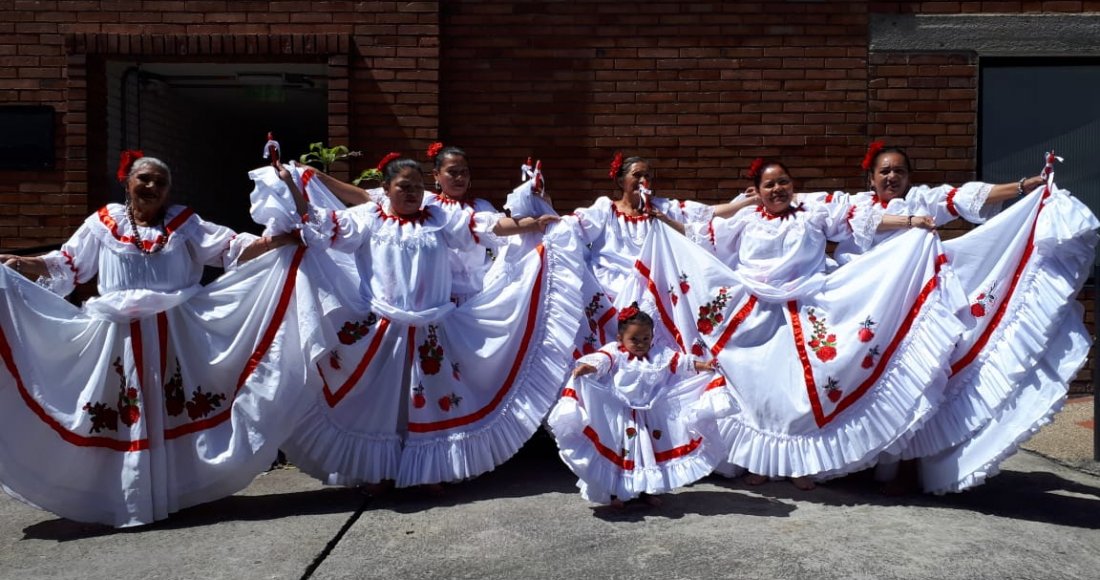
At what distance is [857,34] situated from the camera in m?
7.54

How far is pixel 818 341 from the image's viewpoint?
507 centimetres

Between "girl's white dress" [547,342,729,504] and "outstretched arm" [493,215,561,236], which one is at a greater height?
"outstretched arm" [493,215,561,236]

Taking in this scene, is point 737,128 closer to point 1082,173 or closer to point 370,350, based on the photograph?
point 1082,173

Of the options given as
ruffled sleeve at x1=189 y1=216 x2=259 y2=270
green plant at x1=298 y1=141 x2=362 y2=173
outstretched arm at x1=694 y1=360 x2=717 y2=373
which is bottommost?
outstretched arm at x1=694 y1=360 x2=717 y2=373

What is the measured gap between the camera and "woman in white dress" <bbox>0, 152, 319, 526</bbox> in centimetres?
469

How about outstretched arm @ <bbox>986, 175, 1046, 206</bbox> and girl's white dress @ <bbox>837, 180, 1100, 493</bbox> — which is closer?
girl's white dress @ <bbox>837, 180, 1100, 493</bbox>

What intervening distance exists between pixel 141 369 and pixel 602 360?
7.11 ft

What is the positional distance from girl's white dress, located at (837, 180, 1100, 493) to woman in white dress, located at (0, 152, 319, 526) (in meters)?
3.07

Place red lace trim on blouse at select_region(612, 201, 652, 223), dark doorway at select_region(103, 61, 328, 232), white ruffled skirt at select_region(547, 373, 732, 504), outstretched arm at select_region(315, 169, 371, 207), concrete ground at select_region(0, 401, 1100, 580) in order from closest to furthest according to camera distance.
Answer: concrete ground at select_region(0, 401, 1100, 580) < white ruffled skirt at select_region(547, 373, 732, 504) < outstretched arm at select_region(315, 169, 371, 207) < red lace trim on blouse at select_region(612, 201, 652, 223) < dark doorway at select_region(103, 61, 328, 232)

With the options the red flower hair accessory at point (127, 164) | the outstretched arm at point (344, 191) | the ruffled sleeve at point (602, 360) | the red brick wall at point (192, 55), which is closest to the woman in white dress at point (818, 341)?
the ruffled sleeve at point (602, 360)

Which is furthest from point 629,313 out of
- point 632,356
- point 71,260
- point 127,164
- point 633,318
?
point 71,260

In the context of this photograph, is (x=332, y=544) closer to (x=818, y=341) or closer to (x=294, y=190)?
(x=294, y=190)

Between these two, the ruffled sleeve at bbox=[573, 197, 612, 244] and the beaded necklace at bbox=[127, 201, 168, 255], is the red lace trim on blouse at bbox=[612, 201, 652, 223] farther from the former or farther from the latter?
the beaded necklace at bbox=[127, 201, 168, 255]

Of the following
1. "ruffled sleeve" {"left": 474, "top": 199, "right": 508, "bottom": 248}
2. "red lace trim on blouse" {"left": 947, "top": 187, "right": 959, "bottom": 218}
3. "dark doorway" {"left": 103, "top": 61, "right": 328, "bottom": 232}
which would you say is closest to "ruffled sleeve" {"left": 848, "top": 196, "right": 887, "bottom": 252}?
"red lace trim on blouse" {"left": 947, "top": 187, "right": 959, "bottom": 218}
